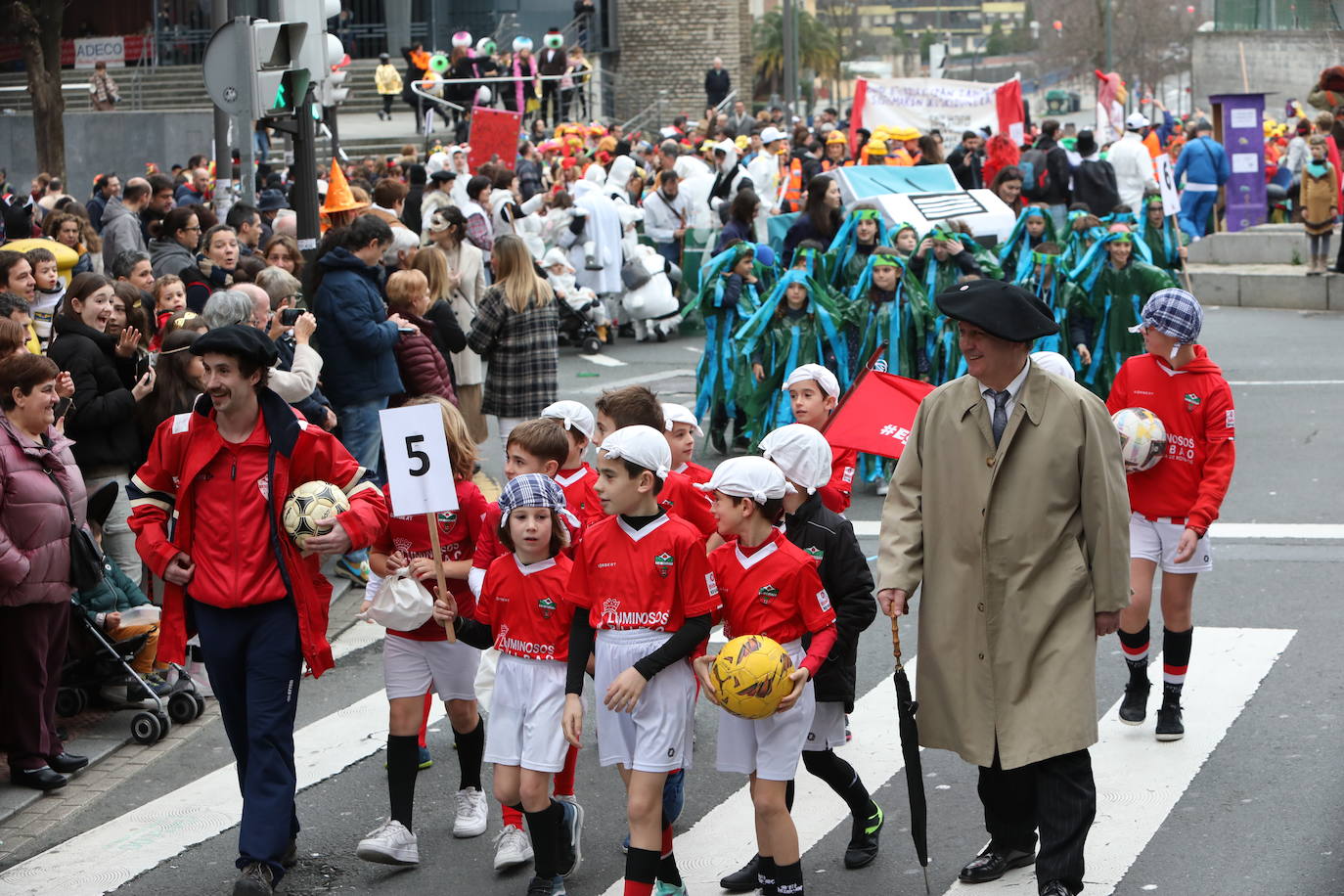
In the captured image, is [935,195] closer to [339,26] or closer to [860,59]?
[339,26]

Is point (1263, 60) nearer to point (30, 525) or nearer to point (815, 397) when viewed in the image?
point (815, 397)

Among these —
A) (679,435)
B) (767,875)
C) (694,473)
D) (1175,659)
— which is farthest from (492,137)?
(767,875)

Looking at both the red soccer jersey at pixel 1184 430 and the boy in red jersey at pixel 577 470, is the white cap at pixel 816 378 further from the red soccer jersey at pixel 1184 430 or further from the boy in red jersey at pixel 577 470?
the red soccer jersey at pixel 1184 430

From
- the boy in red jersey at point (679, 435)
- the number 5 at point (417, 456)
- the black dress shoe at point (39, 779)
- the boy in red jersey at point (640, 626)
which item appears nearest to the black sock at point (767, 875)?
the boy in red jersey at point (640, 626)

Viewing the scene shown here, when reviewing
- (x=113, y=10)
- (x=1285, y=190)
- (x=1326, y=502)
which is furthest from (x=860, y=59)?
(x=1326, y=502)

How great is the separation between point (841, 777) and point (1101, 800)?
121 centimetres

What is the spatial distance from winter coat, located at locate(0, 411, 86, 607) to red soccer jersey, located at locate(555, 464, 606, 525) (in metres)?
2.02

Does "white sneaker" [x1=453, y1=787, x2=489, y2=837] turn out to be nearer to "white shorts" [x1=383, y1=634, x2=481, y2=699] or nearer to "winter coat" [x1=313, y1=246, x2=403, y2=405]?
"white shorts" [x1=383, y1=634, x2=481, y2=699]

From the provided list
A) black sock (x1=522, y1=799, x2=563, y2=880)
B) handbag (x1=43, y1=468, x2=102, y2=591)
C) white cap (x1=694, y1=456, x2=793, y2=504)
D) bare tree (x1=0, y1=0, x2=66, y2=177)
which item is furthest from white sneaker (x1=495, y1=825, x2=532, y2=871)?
bare tree (x1=0, y1=0, x2=66, y2=177)

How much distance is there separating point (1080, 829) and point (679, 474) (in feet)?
7.16

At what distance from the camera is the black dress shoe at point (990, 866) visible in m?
5.80

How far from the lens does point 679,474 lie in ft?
22.1

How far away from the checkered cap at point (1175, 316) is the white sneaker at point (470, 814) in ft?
10.4

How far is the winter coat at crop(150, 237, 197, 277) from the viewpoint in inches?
463
